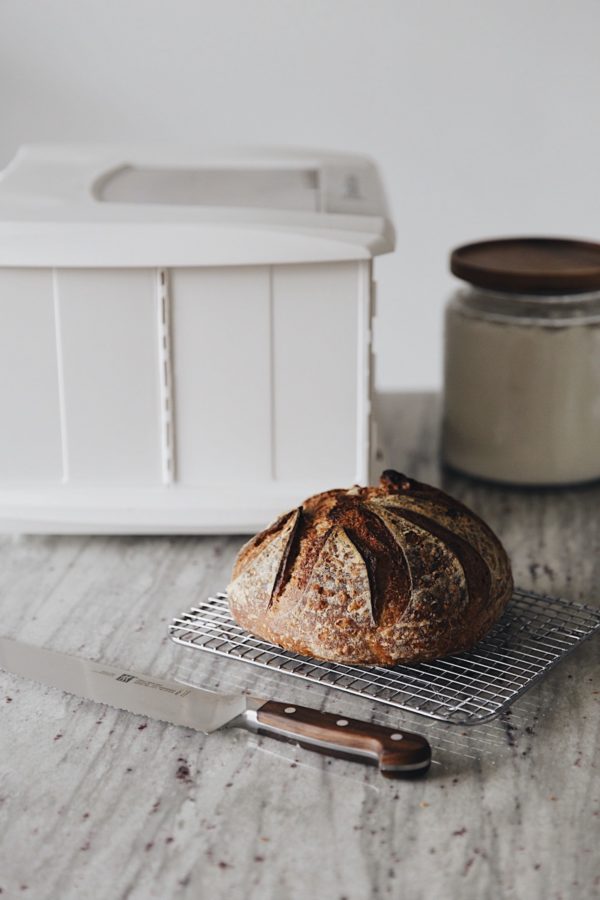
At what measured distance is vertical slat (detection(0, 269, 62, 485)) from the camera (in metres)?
0.98

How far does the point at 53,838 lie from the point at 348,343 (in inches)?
19.7

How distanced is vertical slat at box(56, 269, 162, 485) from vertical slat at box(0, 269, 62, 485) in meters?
0.01

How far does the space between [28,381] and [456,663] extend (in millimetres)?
458

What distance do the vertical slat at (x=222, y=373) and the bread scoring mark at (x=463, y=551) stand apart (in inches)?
9.3

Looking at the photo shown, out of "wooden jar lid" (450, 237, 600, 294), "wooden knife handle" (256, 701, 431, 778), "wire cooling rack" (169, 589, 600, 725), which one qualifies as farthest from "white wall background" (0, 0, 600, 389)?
"wooden knife handle" (256, 701, 431, 778)

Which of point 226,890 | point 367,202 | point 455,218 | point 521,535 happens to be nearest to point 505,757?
point 226,890

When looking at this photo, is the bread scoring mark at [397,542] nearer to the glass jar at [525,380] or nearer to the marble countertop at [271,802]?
the marble countertop at [271,802]

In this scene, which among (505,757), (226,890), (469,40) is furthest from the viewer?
(469,40)

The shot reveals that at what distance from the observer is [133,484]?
103cm

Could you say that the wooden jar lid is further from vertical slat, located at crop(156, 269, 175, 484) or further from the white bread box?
vertical slat, located at crop(156, 269, 175, 484)

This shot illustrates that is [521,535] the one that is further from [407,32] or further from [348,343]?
[407,32]

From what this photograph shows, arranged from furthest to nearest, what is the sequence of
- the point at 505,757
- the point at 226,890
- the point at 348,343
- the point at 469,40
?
the point at 469,40, the point at 348,343, the point at 505,757, the point at 226,890

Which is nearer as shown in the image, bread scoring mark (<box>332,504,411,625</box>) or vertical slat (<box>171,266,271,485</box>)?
bread scoring mark (<box>332,504,411,625</box>)

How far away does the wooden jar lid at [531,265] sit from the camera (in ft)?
3.53
